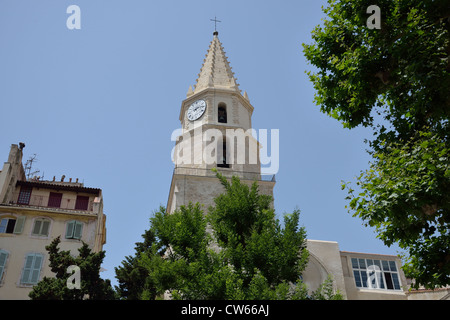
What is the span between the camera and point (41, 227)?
27203 mm

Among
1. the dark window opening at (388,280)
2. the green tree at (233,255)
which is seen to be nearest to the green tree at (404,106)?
the green tree at (233,255)

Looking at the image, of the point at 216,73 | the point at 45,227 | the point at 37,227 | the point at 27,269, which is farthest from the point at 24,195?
the point at 216,73

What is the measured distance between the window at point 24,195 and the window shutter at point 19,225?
6.79 ft

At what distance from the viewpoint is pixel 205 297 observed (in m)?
13.9

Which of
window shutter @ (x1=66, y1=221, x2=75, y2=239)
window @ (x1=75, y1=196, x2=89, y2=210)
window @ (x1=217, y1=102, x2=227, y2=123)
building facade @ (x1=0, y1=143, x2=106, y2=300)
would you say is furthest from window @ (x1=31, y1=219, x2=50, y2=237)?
window @ (x1=217, y1=102, x2=227, y2=123)

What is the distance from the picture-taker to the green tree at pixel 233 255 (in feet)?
45.1

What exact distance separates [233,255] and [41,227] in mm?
16315

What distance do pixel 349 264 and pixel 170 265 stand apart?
647 inches

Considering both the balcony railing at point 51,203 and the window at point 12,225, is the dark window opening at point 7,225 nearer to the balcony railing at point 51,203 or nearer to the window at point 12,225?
the window at point 12,225

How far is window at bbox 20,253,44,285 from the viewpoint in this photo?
25.2 m

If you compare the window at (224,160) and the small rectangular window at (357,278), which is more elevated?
the window at (224,160)

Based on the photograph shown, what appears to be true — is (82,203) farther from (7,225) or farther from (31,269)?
(31,269)

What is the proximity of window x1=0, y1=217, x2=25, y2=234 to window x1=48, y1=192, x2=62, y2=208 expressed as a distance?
220 centimetres
